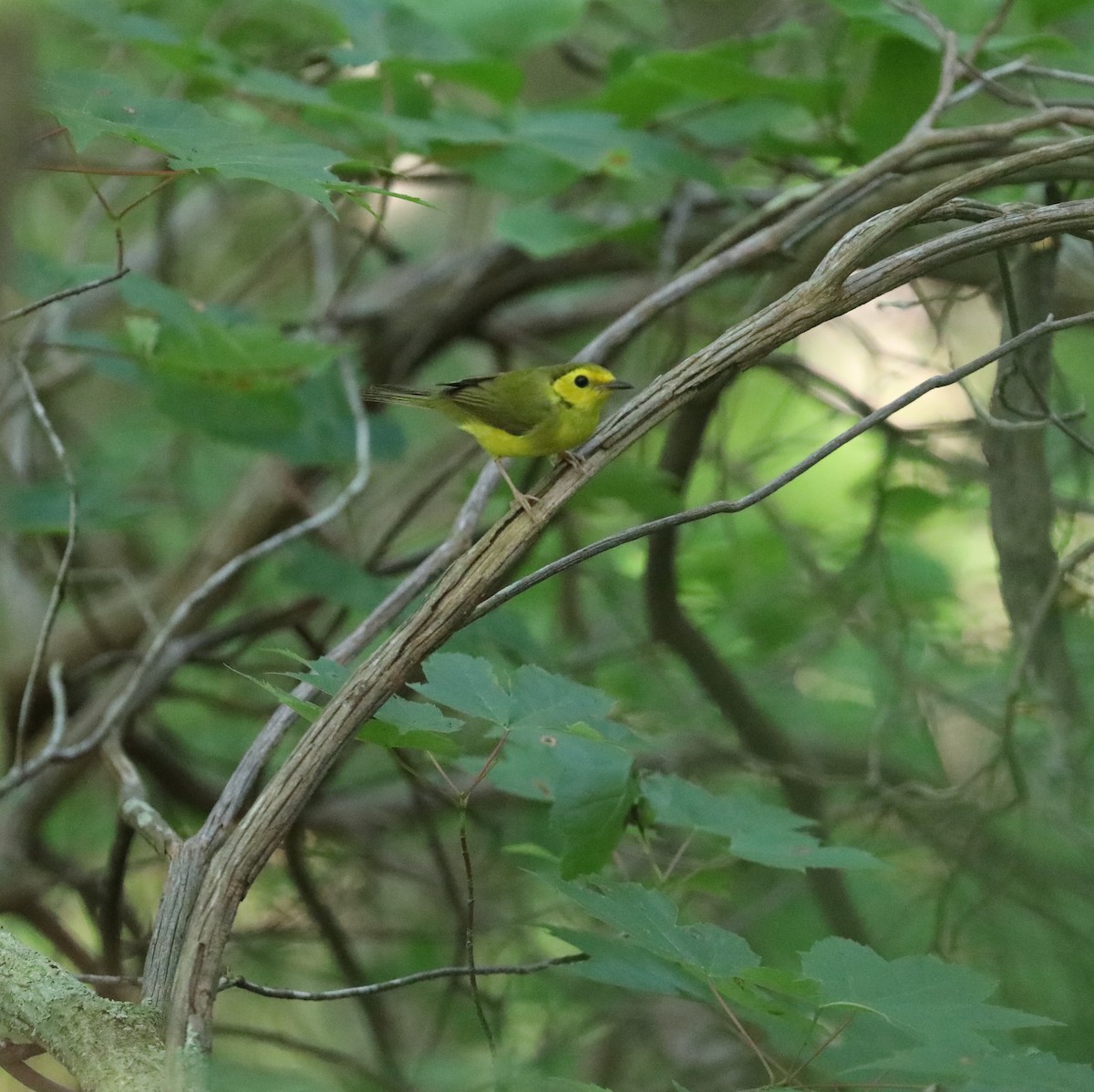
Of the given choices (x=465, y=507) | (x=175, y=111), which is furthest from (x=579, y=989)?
(x=175, y=111)

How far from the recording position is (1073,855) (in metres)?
3.49

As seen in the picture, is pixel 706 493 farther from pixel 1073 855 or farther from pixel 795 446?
pixel 1073 855

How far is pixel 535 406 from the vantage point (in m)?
2.67

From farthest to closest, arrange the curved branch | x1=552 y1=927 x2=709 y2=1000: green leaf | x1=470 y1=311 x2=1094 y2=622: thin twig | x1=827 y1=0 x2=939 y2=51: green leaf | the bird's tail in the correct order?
the bird's tail
x1=827 y1=0 x2=939 y2=51: green leaf
x1=552 y1=927 x2=709 y2=1000: green leaf
x1=470 y1=311 x2=1094 y2=622: thin twig
the curved branch

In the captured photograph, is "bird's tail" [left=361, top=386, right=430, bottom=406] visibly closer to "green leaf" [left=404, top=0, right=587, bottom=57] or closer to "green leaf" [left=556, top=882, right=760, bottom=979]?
"green leaf" [left=404, top=0, right=587, bottom=57]

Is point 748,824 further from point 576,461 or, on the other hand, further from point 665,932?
point 576,461

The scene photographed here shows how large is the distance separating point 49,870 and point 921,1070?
235cm

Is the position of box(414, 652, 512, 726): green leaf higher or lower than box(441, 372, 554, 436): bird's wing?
lower

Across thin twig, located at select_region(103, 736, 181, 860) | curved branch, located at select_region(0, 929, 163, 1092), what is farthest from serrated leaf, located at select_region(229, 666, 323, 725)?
curved branch, located at select_region(0, 929, 163, 1092)

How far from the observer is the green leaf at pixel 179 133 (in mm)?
1546

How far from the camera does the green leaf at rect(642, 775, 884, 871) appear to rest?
1763 millimetres

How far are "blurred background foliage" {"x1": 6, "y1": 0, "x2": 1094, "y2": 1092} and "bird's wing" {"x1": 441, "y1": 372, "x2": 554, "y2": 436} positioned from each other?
16cm

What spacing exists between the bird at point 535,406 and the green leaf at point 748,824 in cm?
90

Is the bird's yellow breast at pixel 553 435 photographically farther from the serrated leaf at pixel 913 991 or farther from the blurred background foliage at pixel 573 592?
the serrated leaf at pixel 913 991
